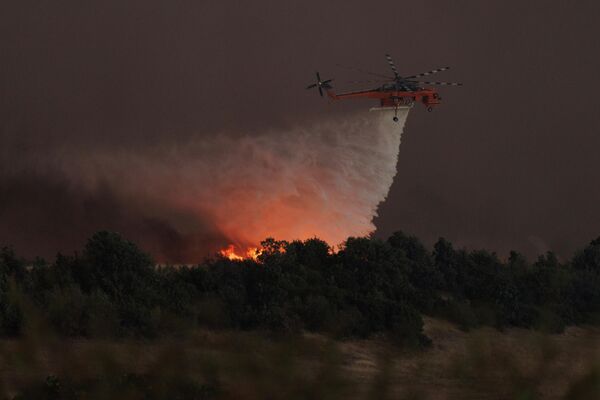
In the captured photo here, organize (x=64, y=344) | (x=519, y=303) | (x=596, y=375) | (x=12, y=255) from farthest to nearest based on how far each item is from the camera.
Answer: (x=519, y=303) → (x=12, y=255) → (x=64, y=344) → (x=596, y=375)

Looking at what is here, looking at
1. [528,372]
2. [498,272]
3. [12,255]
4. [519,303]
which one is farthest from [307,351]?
[498,272]

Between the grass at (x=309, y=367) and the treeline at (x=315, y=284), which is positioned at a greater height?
the treeline at (x=315, y=284)

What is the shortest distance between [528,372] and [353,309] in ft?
112

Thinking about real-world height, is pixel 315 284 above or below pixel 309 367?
above

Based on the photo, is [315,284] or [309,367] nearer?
[309,367]

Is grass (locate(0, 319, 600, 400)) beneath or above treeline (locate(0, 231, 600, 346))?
beneath

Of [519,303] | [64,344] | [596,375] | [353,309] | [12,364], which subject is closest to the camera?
[596,375]

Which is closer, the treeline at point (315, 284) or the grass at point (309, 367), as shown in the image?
the grass at point (309, 367)

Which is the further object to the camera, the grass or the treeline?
the treeline

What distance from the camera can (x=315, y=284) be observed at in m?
43.5

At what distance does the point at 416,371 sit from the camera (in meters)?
5.43

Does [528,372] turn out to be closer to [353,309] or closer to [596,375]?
[596,375]

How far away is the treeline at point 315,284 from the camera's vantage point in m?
34.2

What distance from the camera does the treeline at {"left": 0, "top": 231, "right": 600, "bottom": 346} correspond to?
1347 inches
